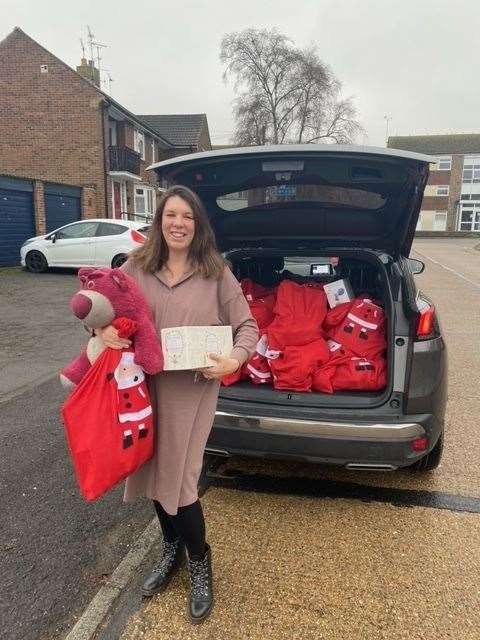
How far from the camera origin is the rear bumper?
96.7 inches

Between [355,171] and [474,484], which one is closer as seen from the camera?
[355,171]

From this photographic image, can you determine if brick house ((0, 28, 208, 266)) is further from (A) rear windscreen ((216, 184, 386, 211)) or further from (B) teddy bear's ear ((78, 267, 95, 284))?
(B) teddy bear's ear ((78, 267, 95, 284))

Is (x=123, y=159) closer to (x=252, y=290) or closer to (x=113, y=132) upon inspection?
(x=113, y=132)

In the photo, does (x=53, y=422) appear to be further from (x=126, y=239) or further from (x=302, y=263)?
(x=126, y=239)

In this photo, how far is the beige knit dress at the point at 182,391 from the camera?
6.62 feet

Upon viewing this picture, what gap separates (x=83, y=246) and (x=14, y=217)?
295 cm

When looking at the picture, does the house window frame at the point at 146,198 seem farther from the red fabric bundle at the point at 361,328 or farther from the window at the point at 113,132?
the red fabric bundle at the point at 361,328

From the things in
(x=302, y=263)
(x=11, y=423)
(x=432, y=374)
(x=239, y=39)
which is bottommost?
(x=11, y=423)

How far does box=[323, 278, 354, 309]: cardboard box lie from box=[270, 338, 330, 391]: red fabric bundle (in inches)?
16.2

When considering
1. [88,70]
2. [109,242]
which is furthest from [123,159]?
[109,242]

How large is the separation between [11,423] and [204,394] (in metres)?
2.74

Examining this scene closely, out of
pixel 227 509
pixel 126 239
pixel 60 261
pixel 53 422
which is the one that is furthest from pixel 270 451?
pixel 60 261

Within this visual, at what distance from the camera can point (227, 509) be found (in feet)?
9.35

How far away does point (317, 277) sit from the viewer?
3850 mm
